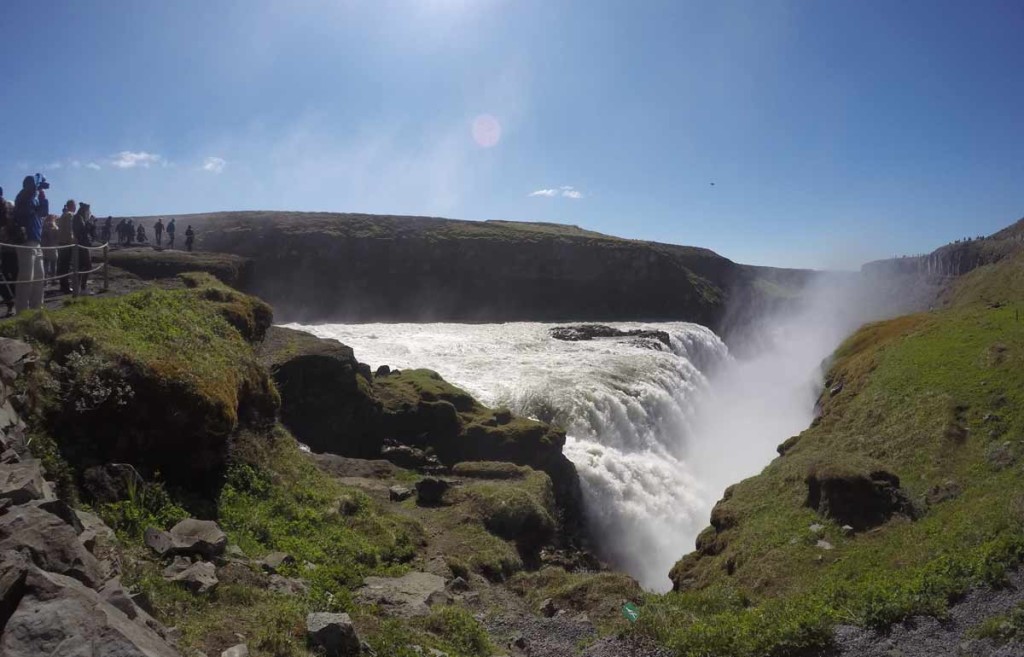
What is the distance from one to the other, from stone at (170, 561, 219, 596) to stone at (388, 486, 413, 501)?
778 cm

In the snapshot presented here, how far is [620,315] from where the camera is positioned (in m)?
74.9

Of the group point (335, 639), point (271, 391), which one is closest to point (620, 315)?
point (271, 391)

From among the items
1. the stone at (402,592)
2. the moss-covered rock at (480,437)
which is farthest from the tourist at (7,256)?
the moss-covered rock at (480,437)

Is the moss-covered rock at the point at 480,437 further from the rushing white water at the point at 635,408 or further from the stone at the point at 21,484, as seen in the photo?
the stone at the point at 21,484

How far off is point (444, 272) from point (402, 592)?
213 ft

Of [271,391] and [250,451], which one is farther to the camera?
[271,391]

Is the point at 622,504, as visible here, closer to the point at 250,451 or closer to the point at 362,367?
the point at 362,367

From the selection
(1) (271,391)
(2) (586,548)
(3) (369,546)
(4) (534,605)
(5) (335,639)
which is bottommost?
(2) (586,548)

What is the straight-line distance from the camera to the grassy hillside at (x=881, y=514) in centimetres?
701

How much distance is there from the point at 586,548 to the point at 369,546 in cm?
995

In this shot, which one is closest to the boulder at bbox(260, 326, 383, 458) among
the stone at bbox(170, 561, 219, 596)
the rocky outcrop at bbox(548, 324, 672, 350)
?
the stone at bbox(170, 561, 219, 596)

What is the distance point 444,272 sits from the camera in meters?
72.6

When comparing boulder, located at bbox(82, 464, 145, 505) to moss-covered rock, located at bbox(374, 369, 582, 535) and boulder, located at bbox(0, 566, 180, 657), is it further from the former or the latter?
moss-covered rock, located at bbox(374, 369, 582, 535)

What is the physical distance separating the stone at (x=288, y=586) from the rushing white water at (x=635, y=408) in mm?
13100
